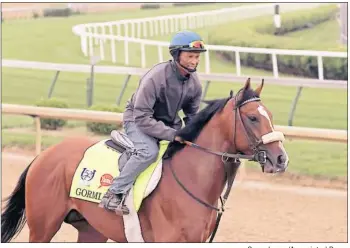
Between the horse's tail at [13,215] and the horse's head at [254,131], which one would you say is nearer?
the horse's head at [254,131]

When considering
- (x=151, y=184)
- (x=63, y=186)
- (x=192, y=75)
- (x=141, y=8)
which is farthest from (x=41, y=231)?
(x=141, y=8)

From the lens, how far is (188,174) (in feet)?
19.0

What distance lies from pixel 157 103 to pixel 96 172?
0.70 m

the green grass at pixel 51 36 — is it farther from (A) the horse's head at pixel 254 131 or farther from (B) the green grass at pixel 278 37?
(A) the horse's head at pixel 254 131

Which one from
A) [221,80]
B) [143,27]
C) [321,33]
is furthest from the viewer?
[321,33]

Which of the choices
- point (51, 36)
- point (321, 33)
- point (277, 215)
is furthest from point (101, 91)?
point (321, 33)

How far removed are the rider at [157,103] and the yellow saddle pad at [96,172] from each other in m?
0.11

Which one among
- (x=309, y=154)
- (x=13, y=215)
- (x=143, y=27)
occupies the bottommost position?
(x=143, y=27)

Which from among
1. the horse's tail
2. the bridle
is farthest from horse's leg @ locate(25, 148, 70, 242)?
the bridle

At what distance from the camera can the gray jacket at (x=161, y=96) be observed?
5711 mm

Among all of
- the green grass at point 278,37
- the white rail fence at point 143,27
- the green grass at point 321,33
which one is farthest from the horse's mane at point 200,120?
the green grass at point 321,33

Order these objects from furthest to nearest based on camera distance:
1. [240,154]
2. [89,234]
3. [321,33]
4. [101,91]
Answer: [321,33]
[101,91]
[89,234]
[240,154]

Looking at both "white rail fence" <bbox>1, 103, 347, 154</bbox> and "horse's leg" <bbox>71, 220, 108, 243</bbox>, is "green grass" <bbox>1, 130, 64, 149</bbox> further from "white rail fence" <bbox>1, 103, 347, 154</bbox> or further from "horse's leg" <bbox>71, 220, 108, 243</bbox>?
"horse's leg" <bbox>71, 220, 108, 243</bbox>

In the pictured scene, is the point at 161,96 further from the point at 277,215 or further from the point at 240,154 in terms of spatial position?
the point at 277,215
